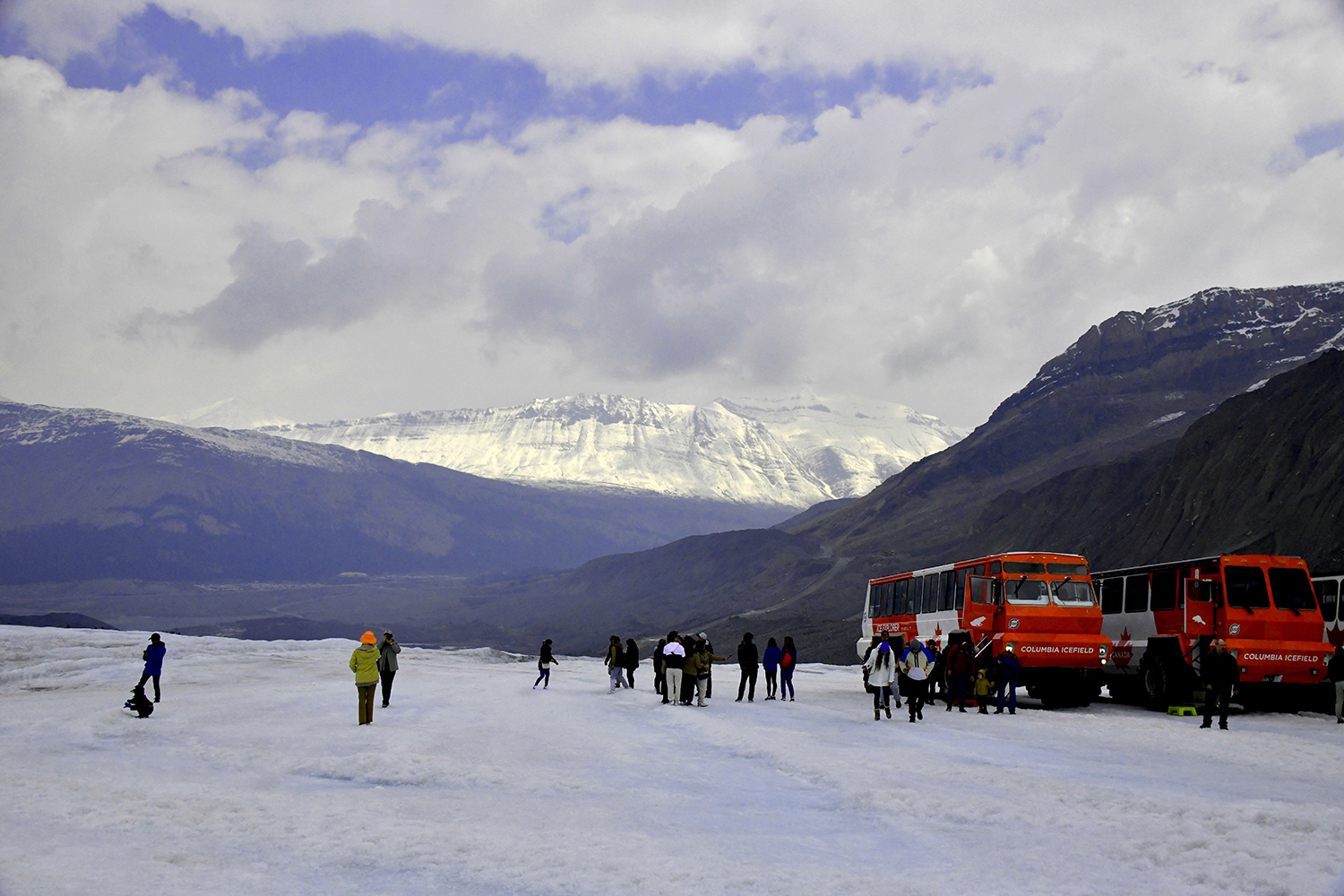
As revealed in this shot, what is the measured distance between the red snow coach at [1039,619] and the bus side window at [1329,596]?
5595mm

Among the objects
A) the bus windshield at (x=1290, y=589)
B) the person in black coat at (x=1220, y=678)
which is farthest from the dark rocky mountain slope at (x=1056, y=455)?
the person in black coat at (x=1220, y=678)

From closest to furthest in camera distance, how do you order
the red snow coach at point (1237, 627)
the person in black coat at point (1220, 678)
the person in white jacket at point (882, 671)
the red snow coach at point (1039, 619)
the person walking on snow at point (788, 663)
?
the person in black coat at point (1220, 678)
the person in white jacket at point (882, 671)
the red snow coach at point (1237, 627)
the red snow coach at point (1039, 619)
the person walking on snow at point (788, 663)

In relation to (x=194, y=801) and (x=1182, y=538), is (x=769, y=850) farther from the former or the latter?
(x=1182, y=538)

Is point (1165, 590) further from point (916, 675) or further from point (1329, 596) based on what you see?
point (916, 675)

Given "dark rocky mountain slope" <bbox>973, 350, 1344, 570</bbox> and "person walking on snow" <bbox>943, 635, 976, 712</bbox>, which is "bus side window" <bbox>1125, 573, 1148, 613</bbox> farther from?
"dark rocky mountain slope" <bbox>973, 350, 1344, 570</bbox>

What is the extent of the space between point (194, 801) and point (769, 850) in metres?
6.57

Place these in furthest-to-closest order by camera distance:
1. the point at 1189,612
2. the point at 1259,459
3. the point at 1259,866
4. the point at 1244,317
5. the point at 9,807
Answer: the point at 1244,317 → the point at 1259,459 → the point at 1189,612 → the point at 9,807 → the point at 1259,866

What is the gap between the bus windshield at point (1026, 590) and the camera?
972 inches

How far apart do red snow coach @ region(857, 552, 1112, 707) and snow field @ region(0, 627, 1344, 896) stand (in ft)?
6.40

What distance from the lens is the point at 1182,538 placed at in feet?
246

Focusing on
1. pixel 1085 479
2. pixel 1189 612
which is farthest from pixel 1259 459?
pixel 1189 612

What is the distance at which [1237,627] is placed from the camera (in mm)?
22656

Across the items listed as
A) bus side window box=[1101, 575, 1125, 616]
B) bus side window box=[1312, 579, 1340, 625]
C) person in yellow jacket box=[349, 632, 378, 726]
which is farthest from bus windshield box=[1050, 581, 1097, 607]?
person in yellow jacket box=[349, 632, 378, 726]

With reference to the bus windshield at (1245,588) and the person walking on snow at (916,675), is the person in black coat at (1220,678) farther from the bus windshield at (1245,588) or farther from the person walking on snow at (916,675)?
the person walking on snow at (916,675)
